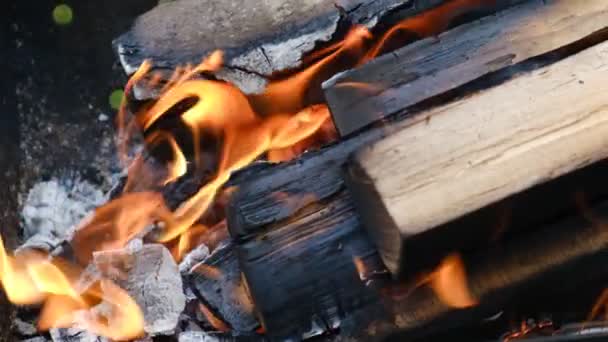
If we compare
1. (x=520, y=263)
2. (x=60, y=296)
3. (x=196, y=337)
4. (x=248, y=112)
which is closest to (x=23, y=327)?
(x=60, y=296)

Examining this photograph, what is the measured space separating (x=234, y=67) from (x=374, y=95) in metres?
0.32

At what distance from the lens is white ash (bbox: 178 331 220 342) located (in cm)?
151

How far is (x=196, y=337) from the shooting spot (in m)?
1.52

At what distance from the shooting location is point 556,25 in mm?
1368

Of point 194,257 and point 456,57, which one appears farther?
point 194,257

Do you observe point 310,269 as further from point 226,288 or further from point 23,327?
point 23,327

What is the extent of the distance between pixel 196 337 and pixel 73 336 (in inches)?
10.7

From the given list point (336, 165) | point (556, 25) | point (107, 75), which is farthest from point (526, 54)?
point (107, 75)

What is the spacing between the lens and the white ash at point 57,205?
195cm

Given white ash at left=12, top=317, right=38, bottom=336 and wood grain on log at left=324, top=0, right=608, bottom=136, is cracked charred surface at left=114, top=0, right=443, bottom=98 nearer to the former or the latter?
wood grain on log at left=324, top=0, right=608, bottom=136

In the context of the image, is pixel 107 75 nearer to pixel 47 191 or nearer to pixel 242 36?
pixel 47 191

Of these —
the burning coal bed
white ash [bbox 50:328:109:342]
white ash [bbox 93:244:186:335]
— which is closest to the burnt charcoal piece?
the burning coal bed

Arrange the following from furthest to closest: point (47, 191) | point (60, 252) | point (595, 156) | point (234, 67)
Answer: point (47, 191) → point (60, 252) → point (234, 67) → point (595, 156)

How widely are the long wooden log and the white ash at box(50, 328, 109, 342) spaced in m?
0.68
